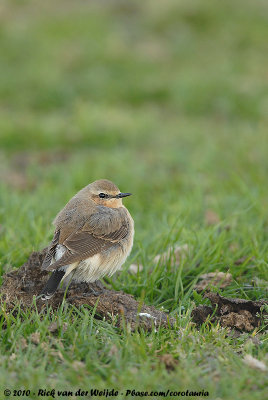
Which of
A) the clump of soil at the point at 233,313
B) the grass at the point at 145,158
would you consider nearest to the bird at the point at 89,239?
the grass at the point at 145,158

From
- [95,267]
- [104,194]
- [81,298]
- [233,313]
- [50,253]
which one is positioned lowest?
[233,313]

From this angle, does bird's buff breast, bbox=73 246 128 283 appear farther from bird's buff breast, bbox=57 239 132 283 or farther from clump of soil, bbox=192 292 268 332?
clump of soil, bbox=192 292 268 332

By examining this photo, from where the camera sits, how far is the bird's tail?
4478 millimetres

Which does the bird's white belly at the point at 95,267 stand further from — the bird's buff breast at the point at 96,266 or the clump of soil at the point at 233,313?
the clump of soil at the point at 233,313

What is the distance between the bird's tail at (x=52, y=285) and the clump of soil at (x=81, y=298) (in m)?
0.10

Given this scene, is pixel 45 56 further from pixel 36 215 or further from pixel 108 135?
pixel 36 215

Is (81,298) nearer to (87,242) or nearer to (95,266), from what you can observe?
(95,266)

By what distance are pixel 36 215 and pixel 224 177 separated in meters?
3.19

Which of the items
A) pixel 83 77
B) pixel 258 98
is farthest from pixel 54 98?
pixel 258 98

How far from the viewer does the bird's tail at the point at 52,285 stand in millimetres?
4478

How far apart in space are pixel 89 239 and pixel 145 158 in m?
5.01

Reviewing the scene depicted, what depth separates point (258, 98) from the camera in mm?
12844

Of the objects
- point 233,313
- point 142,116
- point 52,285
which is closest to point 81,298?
point 52,285

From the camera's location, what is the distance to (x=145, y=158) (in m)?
9.94
